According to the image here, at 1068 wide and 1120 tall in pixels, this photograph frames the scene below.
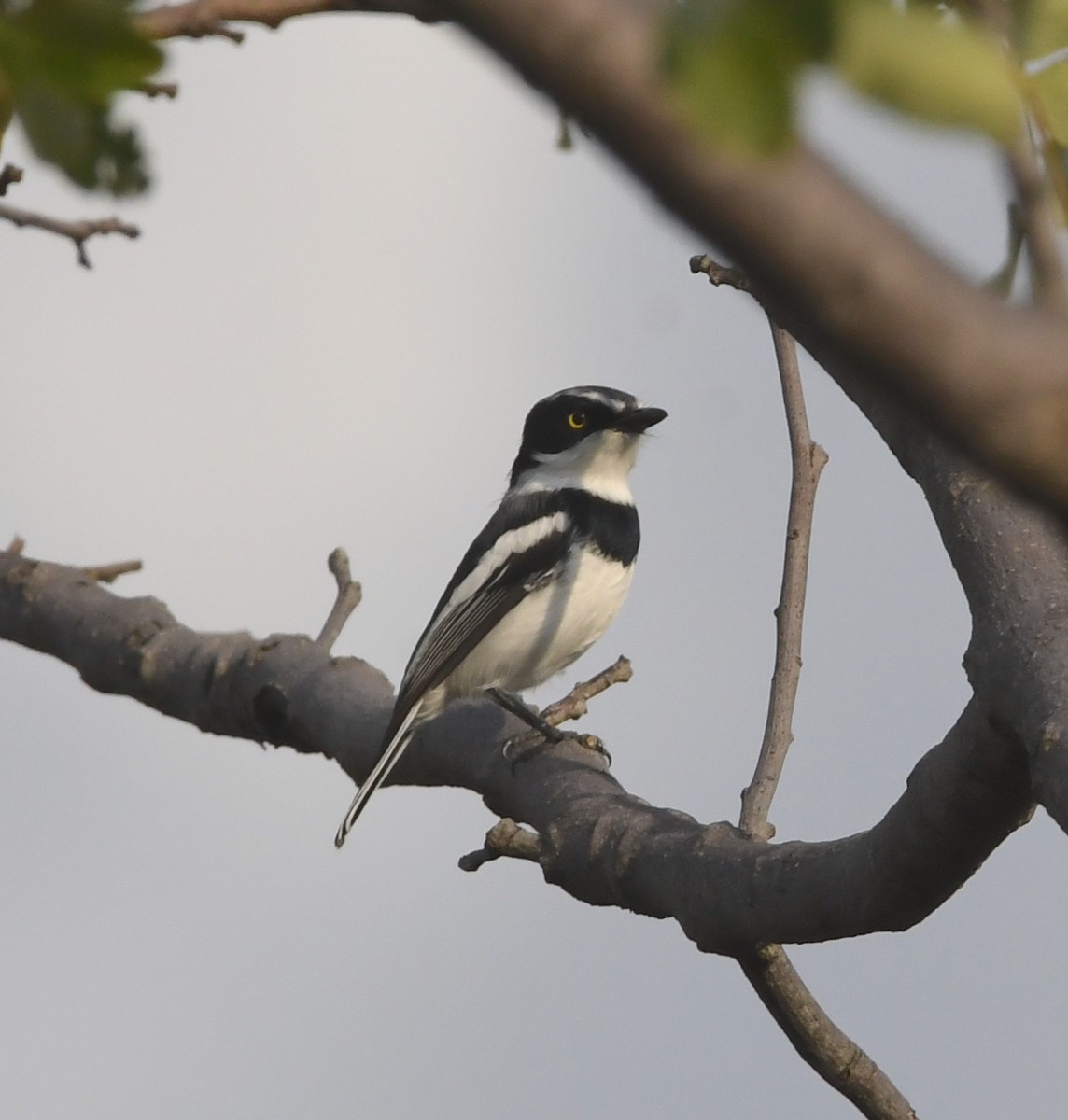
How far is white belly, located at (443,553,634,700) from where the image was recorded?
24.9 feet

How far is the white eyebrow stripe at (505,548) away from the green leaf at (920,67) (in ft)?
22.5

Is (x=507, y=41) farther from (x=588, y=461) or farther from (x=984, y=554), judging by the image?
(x=588, y=461)

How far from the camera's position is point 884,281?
674 millimetres

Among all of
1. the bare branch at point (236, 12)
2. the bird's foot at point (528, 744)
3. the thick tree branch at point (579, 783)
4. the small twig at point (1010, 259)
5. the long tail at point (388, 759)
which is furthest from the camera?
the long tail at point (388, 759)

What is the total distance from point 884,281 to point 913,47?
0.69 feet

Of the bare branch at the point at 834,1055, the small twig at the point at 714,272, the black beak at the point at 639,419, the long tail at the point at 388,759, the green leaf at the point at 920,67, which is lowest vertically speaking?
the green leaf at the point at 920,67

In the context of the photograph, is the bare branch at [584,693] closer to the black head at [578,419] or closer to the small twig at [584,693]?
the small twig at [584,693]

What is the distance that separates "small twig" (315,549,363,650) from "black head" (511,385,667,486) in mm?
2640

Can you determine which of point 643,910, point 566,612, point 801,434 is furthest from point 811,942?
point 566,612

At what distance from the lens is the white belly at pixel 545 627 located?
24.9 ft

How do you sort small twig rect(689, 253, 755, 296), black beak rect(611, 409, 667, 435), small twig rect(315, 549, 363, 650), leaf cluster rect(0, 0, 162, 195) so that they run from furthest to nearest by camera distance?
1. black beak rect(611, 409, 667, 435)
2. small twig rect(315, 549, 363, 650)
3. small twig rect(689, 253, 755, 296)
4. leaf cluster rect(0, 0, 162, 195)

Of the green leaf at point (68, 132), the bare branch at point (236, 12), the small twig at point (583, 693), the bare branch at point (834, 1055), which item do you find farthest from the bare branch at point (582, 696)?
the green leaf at point (68, 132)

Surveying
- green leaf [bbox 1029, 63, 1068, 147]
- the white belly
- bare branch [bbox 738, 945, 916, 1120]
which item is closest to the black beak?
the white belly

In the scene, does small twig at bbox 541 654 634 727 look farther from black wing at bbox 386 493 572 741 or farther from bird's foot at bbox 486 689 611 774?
black wing at bbox 386 493 572 741
